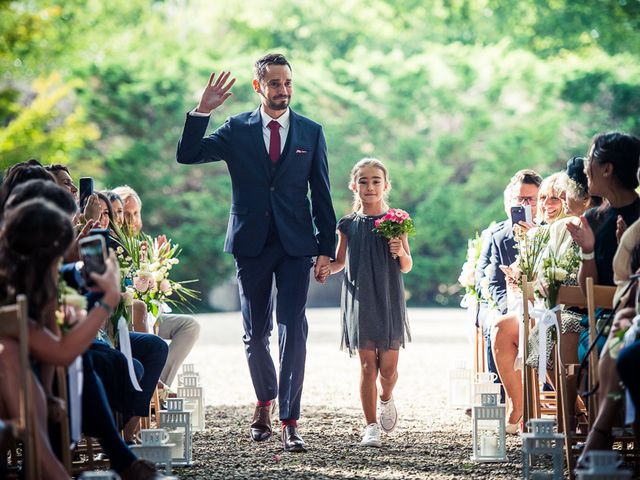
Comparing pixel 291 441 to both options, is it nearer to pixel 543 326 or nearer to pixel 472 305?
pixel 543 326

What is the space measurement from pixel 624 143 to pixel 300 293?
2149 millimetres

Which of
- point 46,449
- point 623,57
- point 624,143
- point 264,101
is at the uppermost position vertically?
point 623,57

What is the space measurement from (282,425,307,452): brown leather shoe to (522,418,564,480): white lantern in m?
1.59

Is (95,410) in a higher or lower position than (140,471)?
higher

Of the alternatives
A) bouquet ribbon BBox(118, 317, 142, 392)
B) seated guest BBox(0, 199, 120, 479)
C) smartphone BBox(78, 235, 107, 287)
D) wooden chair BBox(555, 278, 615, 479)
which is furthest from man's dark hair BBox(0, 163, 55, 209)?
wooden chair BBox(555, 278, 615, 479)

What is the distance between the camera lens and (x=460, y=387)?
8.70m

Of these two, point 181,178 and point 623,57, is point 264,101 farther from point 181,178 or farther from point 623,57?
point 623,57

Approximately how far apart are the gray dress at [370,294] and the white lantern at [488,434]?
1061mm

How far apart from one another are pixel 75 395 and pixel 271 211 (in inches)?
101

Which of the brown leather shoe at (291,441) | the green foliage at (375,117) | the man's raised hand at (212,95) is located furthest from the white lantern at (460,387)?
the green foliage at (375,117)

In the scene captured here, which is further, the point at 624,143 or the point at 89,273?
the point at 624,143

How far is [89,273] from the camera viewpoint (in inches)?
183

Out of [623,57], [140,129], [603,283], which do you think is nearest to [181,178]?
[140,129]

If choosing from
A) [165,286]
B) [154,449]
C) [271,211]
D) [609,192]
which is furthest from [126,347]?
[609,192]
